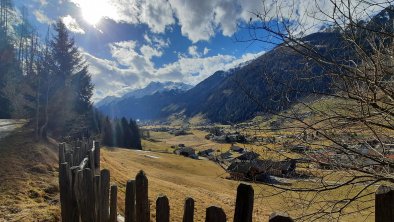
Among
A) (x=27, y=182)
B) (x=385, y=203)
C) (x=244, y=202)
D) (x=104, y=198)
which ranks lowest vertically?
(x=27, y=182)

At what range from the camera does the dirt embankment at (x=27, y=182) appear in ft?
33.2

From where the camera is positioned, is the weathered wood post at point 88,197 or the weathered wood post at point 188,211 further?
the weathered wood post at point 88,197

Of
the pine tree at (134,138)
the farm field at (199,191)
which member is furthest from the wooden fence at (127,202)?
the pine tree at (134,138)

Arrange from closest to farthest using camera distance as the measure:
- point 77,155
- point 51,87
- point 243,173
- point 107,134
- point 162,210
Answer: point 162,210, point 243,173, point 77,155, point 51,87, point 107,134

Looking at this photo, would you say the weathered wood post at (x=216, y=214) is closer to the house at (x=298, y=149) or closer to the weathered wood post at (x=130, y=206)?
the weathered wood post at (x=130, y=206)

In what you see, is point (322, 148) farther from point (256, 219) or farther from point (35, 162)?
point (35, 162)

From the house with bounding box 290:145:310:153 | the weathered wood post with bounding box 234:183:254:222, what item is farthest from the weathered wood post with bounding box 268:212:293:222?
the house with bounding box 290:145:310:153

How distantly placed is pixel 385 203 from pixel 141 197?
10.00 ft

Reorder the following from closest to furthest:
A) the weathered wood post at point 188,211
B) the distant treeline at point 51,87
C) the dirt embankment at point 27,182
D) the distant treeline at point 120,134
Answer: the weathered wood post at point 188,211, the dirt embankment at point 27,182, the distant treeline at point 51,87, the distant treeline at point 120,134

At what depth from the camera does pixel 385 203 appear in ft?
7.86

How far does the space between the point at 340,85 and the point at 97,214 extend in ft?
15.7

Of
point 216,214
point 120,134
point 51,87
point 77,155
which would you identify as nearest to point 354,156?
point 216,214

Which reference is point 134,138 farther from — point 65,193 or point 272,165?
point 272,165

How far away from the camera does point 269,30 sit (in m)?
4.51
